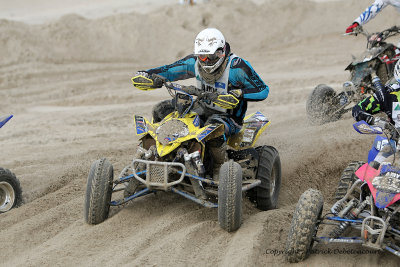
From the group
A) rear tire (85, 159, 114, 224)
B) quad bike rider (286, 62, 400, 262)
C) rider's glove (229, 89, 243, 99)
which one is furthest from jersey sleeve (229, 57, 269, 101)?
rear tire (85, 159, 114, 224)

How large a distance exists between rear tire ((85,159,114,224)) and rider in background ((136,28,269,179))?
1.13 m

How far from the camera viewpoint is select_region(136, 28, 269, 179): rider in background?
657 centimetres

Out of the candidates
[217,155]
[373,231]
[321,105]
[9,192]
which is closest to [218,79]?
[217,155]

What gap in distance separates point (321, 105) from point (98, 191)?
497 cm

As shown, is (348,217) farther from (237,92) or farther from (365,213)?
(237,92)

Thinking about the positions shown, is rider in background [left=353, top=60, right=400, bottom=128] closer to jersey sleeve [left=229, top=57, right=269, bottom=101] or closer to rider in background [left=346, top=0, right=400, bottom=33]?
jersey sleeve [left=229, top=57, right=269, bottom=101]

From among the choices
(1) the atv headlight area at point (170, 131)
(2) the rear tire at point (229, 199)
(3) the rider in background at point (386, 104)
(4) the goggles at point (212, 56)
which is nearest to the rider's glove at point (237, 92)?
(4) the goggles at point (212, 56)

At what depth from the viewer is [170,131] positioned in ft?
20.6

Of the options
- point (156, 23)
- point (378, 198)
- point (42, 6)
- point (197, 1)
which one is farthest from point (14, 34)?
Result: point (378, 198)

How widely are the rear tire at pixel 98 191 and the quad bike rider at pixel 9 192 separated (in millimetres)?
1261

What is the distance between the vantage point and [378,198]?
490 centimetres

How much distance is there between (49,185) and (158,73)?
190cm

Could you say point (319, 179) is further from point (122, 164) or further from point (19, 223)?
point (19, 223)

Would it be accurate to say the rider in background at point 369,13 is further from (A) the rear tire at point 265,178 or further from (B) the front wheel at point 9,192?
(B) the front wheel at point 9,192
